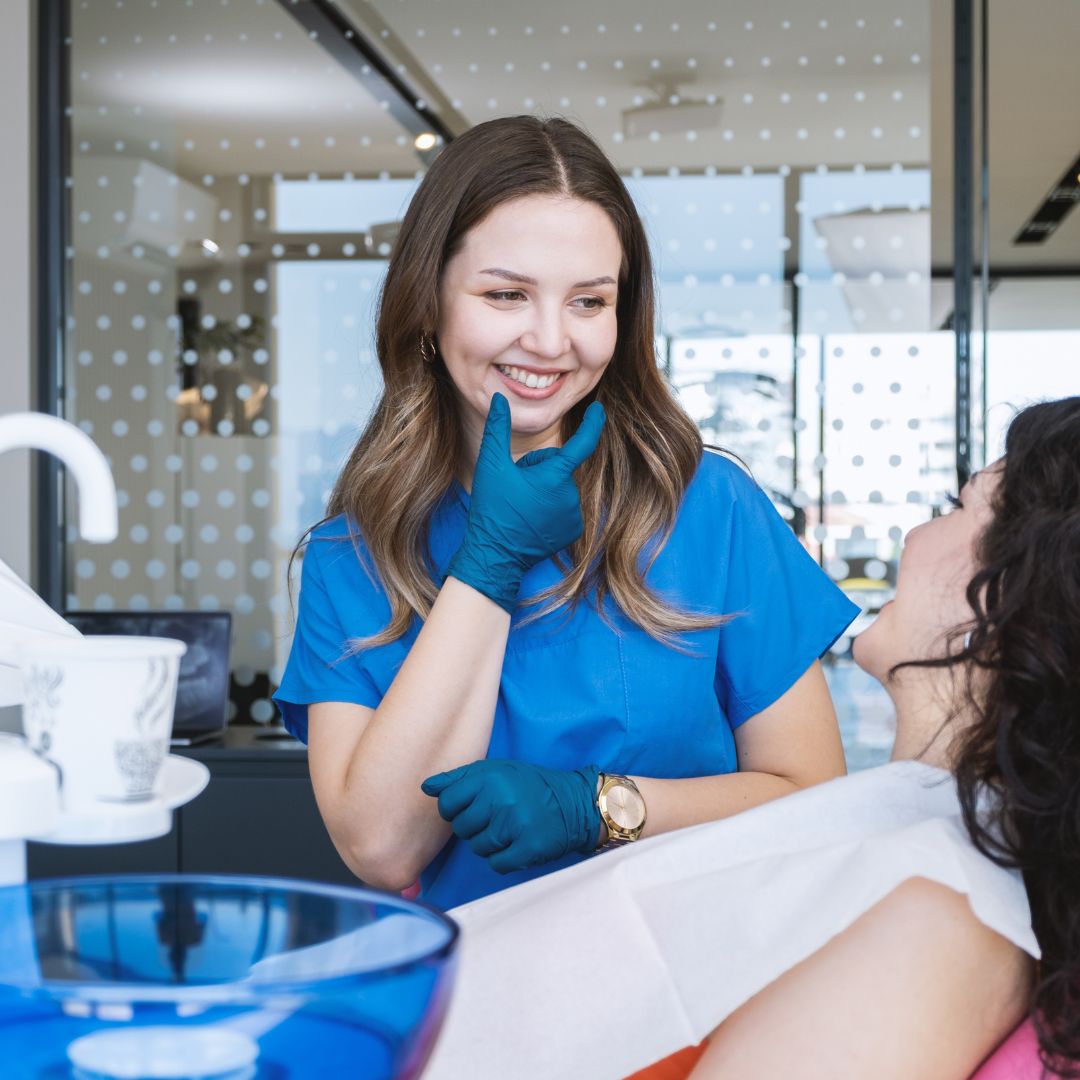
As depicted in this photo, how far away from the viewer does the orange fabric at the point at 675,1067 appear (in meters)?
0.98

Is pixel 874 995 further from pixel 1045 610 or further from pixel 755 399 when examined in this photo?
pixel 755 399

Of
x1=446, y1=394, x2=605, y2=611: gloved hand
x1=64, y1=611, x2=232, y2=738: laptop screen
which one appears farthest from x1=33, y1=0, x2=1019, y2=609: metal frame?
x1=446, y1=394, x2=605, y2=611: gloved hand

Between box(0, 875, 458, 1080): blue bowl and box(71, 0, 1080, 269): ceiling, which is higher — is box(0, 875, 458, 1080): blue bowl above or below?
below

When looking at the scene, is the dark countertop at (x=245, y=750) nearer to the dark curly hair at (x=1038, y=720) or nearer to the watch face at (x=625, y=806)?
the watch face at (x=625, y=806)

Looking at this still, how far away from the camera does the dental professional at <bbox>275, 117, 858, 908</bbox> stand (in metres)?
1.29

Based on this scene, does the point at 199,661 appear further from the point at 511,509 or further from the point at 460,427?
the point at 511,509

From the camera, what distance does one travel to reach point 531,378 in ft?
4.51

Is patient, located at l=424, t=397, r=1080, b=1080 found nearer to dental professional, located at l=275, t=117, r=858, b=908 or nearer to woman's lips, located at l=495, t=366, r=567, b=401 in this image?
dental professional, located at l=275, t=117, r=858, b=908

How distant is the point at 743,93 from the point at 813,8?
215mm

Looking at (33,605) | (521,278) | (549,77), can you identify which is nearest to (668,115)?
(549,77)

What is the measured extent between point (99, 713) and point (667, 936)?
0.45m

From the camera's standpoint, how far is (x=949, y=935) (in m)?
0.80

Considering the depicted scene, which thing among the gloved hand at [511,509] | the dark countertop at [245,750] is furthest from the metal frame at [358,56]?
the gloved hand at [511,509]

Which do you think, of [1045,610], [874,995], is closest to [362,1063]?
[874,995]
